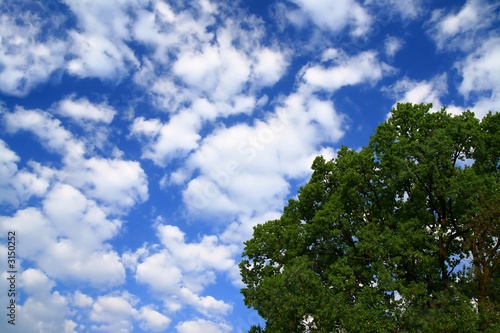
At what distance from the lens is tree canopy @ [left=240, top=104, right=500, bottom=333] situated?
2161 cm

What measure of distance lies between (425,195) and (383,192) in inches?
96.9

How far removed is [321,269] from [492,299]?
988 cm

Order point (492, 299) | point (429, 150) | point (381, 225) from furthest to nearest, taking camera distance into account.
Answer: point (381, 225), point (429, 150), point (492, 299)

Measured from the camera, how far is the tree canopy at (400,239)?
70.9 ft

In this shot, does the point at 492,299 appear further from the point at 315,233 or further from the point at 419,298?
the point at 315,233

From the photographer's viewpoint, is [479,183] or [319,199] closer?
[479,183]

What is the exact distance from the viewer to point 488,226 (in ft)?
71.6

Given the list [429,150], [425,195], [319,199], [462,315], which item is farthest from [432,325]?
[319,199]

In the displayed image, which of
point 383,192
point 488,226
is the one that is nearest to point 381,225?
point 383,192

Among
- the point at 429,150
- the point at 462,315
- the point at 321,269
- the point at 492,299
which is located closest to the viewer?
the point at 462,315

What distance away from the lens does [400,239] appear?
75.5ft

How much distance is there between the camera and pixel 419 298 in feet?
71.4

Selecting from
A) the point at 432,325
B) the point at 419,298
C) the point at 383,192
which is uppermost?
the point at 383,192

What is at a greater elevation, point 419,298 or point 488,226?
point 488,226
